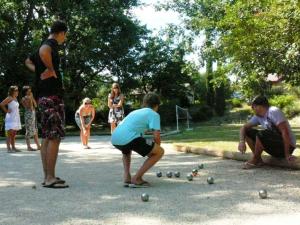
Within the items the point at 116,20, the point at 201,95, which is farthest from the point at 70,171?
the point at 201,95

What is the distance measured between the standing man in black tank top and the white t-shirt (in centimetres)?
301

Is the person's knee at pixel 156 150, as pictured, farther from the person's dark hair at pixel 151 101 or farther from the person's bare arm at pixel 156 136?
the person's dark hair at pixel 151 101

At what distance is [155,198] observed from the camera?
567cm

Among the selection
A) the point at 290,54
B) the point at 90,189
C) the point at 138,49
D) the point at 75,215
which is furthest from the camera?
the point at 138,49

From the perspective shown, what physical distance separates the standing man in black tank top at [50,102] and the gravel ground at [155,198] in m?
0.35

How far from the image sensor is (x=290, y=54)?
32.7 feet

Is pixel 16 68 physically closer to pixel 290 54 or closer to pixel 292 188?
pixel 290 54

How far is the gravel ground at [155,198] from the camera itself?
15.4ft

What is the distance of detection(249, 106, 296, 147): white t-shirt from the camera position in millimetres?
7352

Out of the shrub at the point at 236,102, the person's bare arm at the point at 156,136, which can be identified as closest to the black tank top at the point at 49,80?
the person's bare arm at the point at 156,136

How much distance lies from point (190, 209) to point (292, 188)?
1681 millimetres

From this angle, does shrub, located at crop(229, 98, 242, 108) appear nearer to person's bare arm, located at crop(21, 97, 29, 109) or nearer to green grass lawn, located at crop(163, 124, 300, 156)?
green grass lawn, located at crop(163, 124, 300, 156)

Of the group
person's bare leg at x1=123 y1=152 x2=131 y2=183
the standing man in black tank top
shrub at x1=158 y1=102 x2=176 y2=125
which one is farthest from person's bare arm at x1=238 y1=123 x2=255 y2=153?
shrub at x1=158 y1=102 x2=176 y2=125

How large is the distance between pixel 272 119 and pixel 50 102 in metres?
3.22
